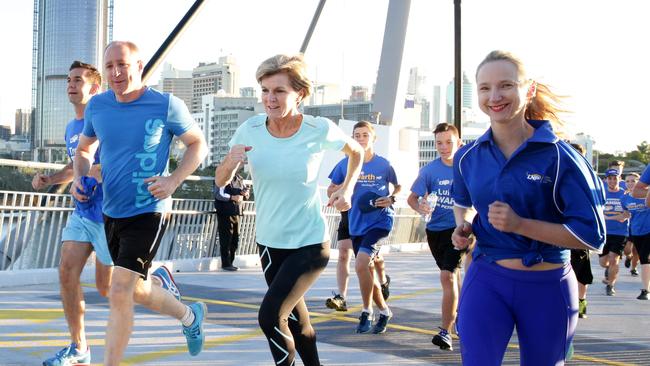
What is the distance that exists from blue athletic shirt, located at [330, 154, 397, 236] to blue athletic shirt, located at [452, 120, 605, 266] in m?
4.90

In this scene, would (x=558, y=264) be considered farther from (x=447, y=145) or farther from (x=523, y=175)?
(x=447, y=145)

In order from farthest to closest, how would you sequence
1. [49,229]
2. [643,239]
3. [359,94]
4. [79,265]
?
[359,94], [643,239], [49,229], [79,265]

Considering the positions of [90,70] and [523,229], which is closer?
[523,229]

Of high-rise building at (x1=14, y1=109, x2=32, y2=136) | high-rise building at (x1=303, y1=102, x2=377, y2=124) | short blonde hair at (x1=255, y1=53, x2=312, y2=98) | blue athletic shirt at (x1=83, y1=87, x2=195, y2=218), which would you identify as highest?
high-rise building at (x1=303, y1=102, x2=377, y2=124)

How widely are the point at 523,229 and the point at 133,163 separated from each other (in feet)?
8.89

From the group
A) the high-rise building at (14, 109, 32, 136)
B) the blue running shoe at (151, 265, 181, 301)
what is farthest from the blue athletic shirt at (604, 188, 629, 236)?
the high-rise building at (14, 109, 32, 136)

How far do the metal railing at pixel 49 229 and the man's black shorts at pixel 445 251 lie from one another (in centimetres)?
583

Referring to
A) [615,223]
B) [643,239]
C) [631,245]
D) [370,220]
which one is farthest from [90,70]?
[631,245]

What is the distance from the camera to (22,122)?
14288 cm

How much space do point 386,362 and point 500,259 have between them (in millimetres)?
3330

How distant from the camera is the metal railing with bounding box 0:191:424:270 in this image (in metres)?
11.1

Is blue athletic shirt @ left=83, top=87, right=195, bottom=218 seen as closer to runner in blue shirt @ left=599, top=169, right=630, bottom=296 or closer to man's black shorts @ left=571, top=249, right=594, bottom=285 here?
man's black shorts @ left=571, top=249, right=594, bottom=285

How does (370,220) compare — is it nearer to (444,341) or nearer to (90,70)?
(444,341)

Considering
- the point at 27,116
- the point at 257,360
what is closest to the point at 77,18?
the point at 27,116
